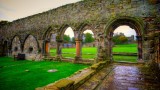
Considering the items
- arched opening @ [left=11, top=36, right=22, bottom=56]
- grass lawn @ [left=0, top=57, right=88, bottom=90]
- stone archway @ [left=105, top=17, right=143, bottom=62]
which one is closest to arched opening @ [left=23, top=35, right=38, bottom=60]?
arched opening @ [left=11, top=36, right=22, bottom=56]

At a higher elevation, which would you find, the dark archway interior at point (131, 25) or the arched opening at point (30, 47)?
the dark archway interior at point (131, 25)

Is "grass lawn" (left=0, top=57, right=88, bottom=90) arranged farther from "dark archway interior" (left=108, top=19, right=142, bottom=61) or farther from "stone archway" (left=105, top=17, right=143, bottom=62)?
"dark archway interior" (left=108, top=19, right=142, bottom=61)

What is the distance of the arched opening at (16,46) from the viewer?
17969mm

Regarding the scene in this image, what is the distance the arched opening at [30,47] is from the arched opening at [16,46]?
1.55 meters

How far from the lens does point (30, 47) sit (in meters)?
16.2

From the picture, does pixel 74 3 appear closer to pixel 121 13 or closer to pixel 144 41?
pixel 121 13

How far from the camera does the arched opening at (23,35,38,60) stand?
51.4ft

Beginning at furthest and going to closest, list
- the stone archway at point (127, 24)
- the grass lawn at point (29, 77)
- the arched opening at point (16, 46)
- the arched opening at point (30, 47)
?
the arched opening at point (16, 46)
the arched opening at point (30, 47)
the stone archway at point (127, 24)
the grass lawn at point (29, 77)

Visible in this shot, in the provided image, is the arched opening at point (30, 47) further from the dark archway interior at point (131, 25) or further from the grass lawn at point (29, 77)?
the dark archway interior at point (131, 25)

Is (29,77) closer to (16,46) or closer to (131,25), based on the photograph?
(131,25)

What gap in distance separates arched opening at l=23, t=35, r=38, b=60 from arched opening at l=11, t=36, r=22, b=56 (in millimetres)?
1545

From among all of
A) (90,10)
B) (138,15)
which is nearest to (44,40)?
(90,10)

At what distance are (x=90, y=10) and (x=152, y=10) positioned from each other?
4543 mm

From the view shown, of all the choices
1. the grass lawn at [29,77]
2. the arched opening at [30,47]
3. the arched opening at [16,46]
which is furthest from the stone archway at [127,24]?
the arched opening at [16,46]
